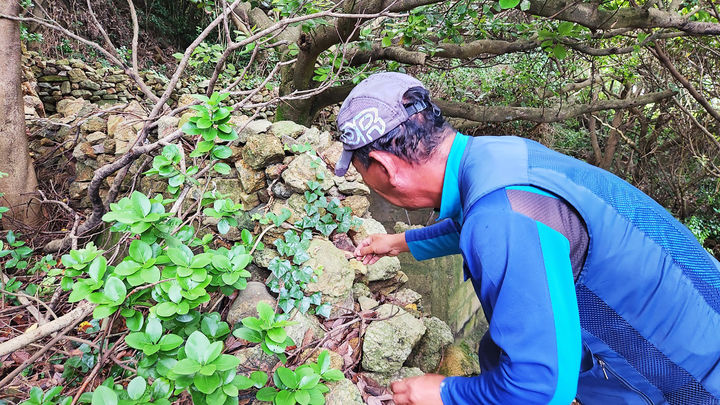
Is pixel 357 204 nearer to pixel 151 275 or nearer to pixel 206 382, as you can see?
pixel 151 275

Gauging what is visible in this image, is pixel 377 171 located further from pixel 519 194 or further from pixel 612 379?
pixel 612 379

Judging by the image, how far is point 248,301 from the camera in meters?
1.79

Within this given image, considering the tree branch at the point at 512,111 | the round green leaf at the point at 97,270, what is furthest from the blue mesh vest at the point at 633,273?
the tree branch at the point at 512,111

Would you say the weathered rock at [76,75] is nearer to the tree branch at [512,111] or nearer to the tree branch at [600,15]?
the tree branch at [512,111]

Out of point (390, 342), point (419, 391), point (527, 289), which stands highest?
point (527, 289)

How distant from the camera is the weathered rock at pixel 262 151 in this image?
2324 millimetres

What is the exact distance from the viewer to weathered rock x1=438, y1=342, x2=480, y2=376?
188 centimetres

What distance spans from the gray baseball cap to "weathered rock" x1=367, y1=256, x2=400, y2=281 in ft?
3.56

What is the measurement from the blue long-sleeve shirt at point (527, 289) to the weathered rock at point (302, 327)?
92cm

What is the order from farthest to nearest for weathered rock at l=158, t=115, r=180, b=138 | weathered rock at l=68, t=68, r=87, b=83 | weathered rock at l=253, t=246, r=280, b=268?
Answer: weathered rock at l=68, t=68, r=87, b=83
weathered rock at l=158, t=115, r=180, b=138
weathered rock at l=253, t=246, r=280, b=268

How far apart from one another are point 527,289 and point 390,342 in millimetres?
983

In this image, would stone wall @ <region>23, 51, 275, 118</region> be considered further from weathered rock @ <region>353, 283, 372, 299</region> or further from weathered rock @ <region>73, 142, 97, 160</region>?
weathered rock @ <region>353, 283, 372, 299</region>

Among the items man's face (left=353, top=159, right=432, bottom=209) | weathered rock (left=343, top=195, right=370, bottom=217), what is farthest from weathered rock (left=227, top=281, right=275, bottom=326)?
man's face (left=353, top=159, right=432, bottom=209)

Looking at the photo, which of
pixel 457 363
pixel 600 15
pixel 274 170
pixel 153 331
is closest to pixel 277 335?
pixel 153 331
